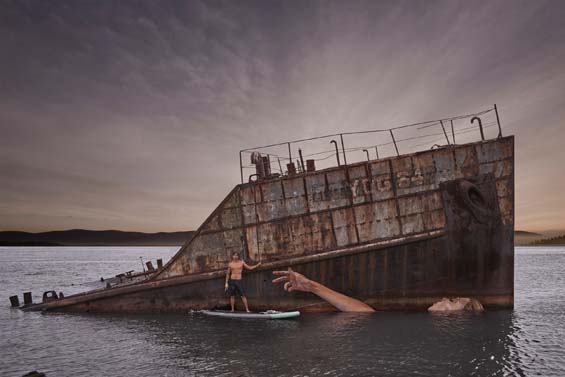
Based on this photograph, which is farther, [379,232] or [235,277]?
[235,277]

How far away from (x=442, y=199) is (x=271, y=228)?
239 inches

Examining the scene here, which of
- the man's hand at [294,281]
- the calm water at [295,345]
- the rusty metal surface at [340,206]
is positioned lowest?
the calm water at [295,345]

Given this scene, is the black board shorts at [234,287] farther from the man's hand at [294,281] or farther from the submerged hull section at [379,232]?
the man's hand at [294,281]

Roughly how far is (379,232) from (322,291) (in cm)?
288

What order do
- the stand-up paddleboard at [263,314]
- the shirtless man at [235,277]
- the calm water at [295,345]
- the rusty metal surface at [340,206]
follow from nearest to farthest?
the calm water at [295,345], the stand-up paddleboard at [263,314], the rusty metal surface at [340,206], the shirtless man at [235,277]

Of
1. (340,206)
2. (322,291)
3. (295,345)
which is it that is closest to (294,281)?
(322,291)

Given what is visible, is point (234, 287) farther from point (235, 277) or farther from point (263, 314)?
point (263, 314)

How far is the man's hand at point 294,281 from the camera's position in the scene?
12539mm

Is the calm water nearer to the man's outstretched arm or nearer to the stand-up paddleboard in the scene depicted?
the stand-up paddleboard

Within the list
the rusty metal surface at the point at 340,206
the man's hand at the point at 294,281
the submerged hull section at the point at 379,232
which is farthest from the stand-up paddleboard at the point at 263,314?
the rusty metal surface at the point at 340,206

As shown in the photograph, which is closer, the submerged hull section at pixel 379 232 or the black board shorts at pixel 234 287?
the submerged hull section at pixel 379 232

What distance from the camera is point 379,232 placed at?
12375 mm

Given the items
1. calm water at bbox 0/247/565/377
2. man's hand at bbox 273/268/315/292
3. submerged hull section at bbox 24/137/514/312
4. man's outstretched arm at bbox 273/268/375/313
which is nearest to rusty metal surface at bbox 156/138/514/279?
submerged hull section at bbox 24/137/514/312

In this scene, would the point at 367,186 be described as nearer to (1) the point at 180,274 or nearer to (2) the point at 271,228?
(2) the point at 271,228
